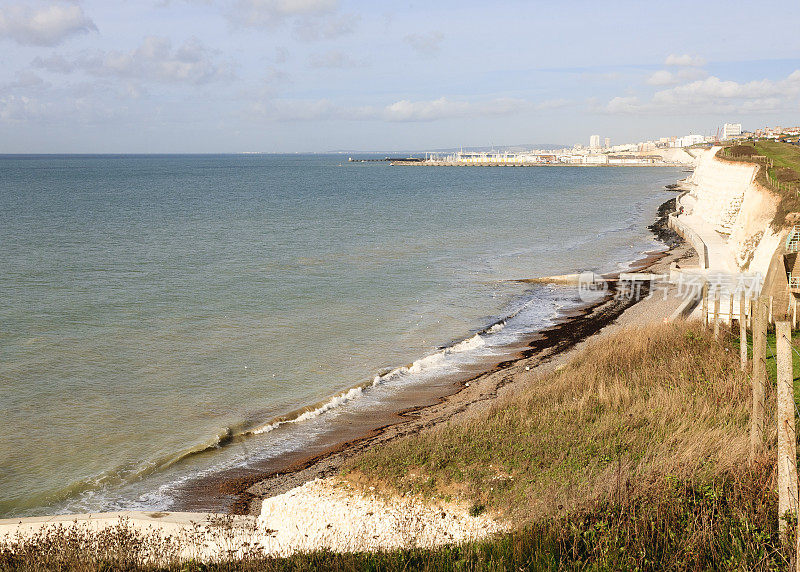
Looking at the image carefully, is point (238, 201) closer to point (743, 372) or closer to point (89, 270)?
point (89, 270)

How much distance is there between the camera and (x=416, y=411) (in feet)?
55.3

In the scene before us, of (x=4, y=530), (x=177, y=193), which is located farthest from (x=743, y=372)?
(x=177, y=193)

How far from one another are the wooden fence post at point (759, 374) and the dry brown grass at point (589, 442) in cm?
20

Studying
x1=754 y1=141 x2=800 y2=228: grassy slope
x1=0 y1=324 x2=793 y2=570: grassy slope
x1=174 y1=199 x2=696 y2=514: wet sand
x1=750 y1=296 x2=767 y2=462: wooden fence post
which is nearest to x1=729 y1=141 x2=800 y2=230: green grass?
x1=754 y1=141 x2=800 y2=228: grassy slope

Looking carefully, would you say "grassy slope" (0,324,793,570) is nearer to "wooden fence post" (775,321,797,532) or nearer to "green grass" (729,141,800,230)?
"wooden fence post" (775,321,797,532)

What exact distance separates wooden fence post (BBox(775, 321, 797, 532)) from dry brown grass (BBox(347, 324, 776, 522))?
1.50m

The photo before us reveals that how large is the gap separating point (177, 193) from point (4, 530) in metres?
94.1

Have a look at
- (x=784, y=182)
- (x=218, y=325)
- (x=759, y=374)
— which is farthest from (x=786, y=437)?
(x=784, y=182)

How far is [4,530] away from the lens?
10.5 metres

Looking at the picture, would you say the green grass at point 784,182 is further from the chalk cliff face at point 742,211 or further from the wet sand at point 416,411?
the wet sand at point 416,411

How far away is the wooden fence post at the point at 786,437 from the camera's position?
6.14 meters

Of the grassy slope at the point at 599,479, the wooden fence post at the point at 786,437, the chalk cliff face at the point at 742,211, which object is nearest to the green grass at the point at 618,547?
the grassy slope at the point at 599,479

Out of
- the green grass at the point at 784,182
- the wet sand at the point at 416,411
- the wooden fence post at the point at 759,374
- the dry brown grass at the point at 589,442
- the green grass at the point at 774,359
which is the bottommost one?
the wet sand at the point at 416,411

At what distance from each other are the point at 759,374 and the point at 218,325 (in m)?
19.8
